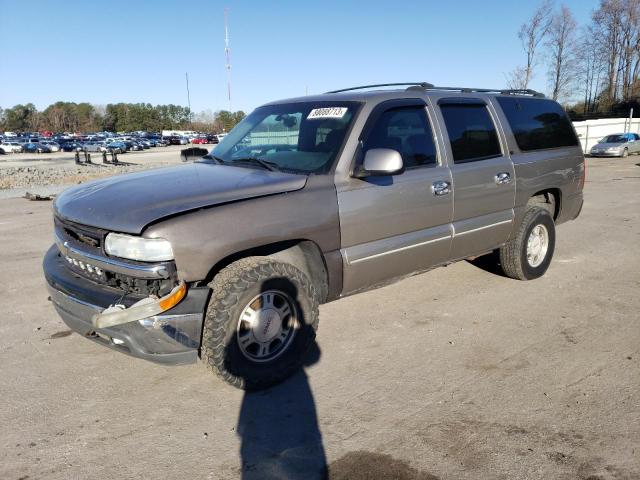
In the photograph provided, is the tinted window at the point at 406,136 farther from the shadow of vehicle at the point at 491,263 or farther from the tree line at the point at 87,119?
the tree line at the point at 87,119

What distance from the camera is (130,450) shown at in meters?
2.77

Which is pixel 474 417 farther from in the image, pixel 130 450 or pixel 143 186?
pixel 143 186

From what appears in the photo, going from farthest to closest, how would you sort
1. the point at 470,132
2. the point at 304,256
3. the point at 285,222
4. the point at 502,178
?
the point at 502,178, the point at 470,132, the point at 304,256, the point at 285,222

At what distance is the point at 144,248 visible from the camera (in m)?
2.89

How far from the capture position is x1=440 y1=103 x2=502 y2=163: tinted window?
14.7 ft

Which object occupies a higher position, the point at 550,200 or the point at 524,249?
the point at 550,200

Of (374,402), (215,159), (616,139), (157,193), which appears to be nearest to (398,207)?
(374,402)

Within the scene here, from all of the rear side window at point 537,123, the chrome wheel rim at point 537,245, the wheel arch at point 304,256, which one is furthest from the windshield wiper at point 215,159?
the chrome wheel rim at point 537,245

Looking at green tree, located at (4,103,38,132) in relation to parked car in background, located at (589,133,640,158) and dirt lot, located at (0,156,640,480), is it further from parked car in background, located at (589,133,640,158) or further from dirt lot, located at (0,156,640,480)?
dirt lot, located at (0,156,640,480)

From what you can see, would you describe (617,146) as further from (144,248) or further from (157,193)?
(144,248)

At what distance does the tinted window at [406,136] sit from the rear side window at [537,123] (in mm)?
1321

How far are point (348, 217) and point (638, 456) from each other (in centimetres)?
217

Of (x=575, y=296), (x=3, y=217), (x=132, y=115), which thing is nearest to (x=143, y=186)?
(x=575, y=296)

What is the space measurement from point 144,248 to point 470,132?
3.11 meters
